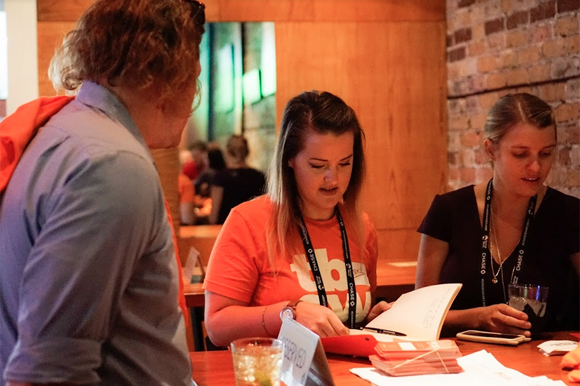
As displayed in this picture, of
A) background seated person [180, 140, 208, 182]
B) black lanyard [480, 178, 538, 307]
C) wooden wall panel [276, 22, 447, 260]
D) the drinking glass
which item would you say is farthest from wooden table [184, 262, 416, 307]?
the drinking glass

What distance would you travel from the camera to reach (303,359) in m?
1.47

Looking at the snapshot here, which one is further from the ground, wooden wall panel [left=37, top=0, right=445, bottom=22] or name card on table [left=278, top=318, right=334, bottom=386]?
wooden wall panel [left=37, top=0, right=445, bottom=22]

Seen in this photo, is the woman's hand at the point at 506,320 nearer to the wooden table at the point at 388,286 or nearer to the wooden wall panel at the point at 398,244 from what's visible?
the wooden table at the point at 388,286

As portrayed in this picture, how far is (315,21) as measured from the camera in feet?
13.8

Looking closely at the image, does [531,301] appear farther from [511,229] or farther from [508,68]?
[508,68]

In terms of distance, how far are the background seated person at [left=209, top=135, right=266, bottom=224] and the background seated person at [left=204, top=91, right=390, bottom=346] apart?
185 centimetres

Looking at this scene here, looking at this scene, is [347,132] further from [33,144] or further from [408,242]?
[408,242]

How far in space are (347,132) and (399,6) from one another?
2300mm

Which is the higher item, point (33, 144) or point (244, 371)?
point (33, 144)

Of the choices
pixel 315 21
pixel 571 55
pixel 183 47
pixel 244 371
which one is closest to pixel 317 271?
pixel 244 371

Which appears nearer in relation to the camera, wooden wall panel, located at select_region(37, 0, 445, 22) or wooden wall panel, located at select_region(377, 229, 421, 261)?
wooden wall panel, located at select_region(37, 0, 445, 22)

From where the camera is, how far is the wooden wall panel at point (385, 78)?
4.20 metres

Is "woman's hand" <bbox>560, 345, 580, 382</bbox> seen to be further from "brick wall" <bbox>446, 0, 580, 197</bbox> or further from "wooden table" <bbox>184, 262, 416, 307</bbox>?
"wooden table" <bbox>184, 262, 416, 307</bbox>

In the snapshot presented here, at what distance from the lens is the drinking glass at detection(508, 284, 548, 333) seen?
80.2 inches
